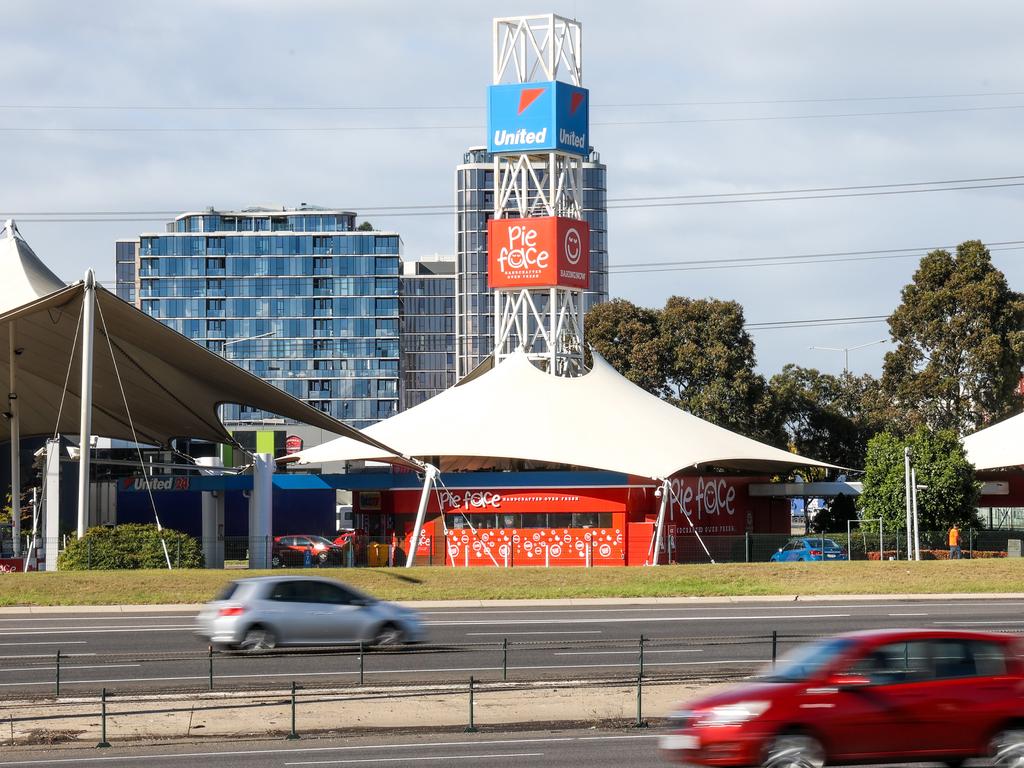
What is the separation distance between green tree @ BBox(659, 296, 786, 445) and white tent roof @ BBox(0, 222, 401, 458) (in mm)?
37774

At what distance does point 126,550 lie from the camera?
1773 inches

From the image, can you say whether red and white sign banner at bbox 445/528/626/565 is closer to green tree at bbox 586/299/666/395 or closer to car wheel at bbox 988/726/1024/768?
green tree at bbox 586/299/666/395

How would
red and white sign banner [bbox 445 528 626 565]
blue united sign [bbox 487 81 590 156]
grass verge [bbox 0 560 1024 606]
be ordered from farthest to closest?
blue united sign [bbox 487 81 590 156] < red and white sign banner [bbox 445 528 626 565] < grass verge [bbox 0 560 1024 606]

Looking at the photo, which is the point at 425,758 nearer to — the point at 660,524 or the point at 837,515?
the point at 660,524

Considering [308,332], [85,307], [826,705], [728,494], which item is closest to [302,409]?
[85,307]

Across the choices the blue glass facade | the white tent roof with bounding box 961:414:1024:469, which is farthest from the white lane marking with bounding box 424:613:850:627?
the blue glass facade

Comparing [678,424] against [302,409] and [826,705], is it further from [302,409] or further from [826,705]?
Answer: [826,705]

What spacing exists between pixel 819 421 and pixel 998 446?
26419mm

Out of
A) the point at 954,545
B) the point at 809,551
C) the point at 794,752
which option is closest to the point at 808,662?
the point at 794,752

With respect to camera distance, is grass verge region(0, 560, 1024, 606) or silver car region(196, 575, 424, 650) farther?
grass verge region(0, 560, 1024, 606)

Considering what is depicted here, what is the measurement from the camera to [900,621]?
3403 cm

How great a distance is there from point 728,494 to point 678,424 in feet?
24.7

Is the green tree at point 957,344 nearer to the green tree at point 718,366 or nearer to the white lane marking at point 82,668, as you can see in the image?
the green tree at point 718,366

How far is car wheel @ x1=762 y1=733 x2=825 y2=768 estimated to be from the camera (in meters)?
14.6
